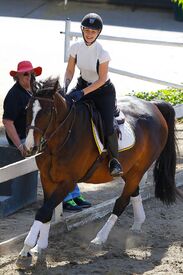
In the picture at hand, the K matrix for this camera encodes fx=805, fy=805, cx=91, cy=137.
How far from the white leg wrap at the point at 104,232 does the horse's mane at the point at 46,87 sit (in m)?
1.55

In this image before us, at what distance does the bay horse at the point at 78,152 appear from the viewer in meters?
6.90

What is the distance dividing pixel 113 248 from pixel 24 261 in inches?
41.0

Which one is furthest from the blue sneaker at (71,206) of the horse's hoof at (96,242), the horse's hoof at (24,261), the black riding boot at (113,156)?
the horse's hoof at (24,261)

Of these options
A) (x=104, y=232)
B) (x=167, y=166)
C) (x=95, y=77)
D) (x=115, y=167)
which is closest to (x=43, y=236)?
(x=104, y=232)

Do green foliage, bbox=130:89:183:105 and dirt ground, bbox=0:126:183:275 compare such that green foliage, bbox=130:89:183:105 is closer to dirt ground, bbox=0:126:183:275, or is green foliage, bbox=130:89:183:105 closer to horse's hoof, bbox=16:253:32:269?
dirt ground, bbox=0:126:183:275

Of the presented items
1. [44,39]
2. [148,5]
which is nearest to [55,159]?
[44,39]

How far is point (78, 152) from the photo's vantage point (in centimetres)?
729

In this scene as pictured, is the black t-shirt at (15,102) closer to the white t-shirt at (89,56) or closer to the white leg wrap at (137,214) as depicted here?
the white t-shirt at (89,56)

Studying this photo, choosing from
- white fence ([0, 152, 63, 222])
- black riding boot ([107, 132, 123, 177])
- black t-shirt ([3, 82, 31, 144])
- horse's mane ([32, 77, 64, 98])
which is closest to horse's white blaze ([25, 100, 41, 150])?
horse's mane ([32, 77, 64, 98])

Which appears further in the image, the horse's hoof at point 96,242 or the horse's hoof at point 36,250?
the horse's hoof at point 96,242

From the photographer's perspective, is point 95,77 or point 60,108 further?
point 95,77

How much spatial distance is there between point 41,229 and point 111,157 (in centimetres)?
102

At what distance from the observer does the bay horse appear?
690cm

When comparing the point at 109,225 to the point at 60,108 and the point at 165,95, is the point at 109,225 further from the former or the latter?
the point at 165,95
